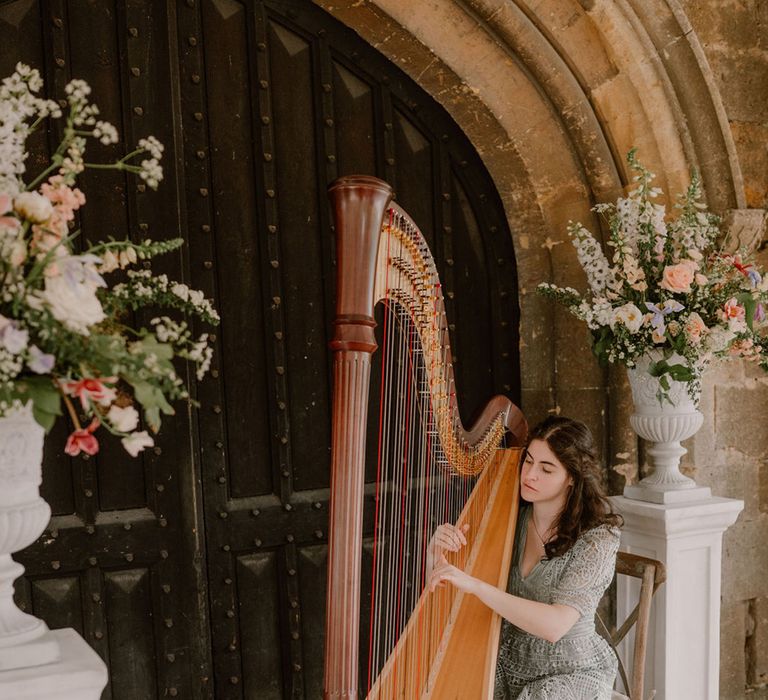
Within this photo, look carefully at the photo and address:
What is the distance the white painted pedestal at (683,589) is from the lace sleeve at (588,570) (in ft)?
2.36

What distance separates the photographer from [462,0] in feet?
9.31

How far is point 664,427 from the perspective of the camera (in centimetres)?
281

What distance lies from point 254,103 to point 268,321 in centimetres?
77

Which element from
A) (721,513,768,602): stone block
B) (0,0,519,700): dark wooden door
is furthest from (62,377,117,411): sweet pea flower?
(721,513,768,602): stone block

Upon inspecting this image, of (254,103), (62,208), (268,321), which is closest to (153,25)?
(254,103)

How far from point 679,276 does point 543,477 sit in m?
0.84

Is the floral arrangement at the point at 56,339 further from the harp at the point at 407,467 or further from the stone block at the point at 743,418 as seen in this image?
the stone block at the point at 743,418

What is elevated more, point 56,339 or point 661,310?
point 661,310

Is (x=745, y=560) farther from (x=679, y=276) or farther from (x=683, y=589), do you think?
(x=679, y=276)

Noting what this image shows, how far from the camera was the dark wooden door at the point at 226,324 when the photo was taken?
2609mm

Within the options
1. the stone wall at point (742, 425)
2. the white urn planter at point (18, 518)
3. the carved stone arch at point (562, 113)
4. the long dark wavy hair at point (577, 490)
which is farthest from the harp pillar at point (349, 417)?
the stone wall at point (742, 425)

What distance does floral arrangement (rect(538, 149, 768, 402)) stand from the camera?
2650mm

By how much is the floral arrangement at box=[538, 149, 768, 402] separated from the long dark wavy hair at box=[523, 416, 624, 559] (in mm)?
584

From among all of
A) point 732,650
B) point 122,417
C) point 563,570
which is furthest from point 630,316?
point 122,417
